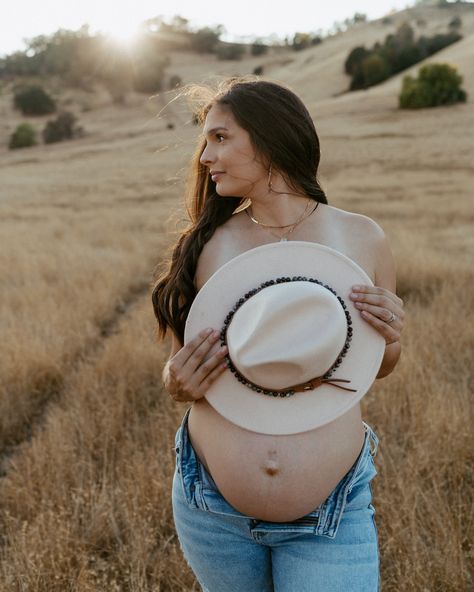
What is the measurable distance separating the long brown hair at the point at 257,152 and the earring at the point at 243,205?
19 mm

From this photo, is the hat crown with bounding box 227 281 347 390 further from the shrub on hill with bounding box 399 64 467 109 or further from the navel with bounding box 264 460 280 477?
the shrub on hill with bounding box 399 64 467 109

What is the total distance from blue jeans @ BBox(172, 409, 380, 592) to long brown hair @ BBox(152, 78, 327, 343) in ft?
1.74

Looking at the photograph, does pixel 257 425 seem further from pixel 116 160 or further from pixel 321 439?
pixel 116 160

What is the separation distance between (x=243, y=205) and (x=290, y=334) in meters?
0.73

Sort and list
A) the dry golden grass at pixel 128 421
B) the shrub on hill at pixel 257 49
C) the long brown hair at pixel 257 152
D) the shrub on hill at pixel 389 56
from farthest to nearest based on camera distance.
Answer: the shrub on hill at pixel 257 49 < the shrub on hill at pixel 389 56 < the dry golden grass at pixel 128 421 < the long brown hair at pixel 257 152

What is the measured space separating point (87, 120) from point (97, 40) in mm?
31521

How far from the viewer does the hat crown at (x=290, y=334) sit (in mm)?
1616

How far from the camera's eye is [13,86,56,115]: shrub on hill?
193 ft

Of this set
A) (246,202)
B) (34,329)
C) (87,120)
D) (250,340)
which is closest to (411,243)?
(34,329)

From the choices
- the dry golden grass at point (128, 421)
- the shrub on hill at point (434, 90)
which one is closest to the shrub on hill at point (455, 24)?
the shrub on hill at point (434, 90)

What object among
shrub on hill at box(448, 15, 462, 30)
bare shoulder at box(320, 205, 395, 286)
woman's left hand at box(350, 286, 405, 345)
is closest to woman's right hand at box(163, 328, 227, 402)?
woman's left hand at box(350, 286, 405, 345)

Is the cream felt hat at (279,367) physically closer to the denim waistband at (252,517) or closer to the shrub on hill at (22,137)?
the denim waistband at (252,517)

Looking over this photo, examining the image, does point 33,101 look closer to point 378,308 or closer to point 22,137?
point 22,137

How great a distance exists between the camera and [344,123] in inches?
1473
